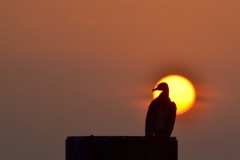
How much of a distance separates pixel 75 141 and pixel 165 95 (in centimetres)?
731

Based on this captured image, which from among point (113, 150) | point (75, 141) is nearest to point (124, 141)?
point (113, 150)

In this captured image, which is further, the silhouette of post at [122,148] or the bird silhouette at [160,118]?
the bird silhouette at [160,118]

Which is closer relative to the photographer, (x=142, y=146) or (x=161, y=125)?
(x=142, y=146)

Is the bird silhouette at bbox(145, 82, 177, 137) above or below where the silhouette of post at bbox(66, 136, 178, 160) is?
above

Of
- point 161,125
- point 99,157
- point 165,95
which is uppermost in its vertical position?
point 165,95

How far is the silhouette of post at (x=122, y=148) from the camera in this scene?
8570 mm

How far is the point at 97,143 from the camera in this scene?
28.5ft

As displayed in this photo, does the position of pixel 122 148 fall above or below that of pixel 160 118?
below

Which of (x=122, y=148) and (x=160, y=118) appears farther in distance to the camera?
(x=160, y=118)

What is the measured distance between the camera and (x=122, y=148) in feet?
28.3

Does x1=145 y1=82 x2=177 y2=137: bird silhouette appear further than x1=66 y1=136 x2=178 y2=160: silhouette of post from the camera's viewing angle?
Yes

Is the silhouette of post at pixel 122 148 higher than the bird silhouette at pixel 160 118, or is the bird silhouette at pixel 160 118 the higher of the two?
the bird silhouette at pixel 160 118

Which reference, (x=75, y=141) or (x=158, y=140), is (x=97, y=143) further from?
(x=158, y=140)

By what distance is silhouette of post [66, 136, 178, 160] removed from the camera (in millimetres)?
8570
